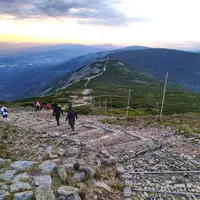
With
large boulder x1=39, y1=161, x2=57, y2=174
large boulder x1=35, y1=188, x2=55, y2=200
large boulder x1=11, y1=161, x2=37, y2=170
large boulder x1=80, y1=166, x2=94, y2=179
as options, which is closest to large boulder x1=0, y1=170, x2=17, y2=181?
large boulder x1=11, y1=161, x2=37, y2=170

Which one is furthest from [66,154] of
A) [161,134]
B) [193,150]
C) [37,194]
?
[161,134]

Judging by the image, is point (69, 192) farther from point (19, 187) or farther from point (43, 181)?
point (19, 187)

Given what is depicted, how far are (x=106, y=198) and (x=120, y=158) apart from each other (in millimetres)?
5048

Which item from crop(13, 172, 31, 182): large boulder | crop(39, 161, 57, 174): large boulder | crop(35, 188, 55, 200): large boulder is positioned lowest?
crop(39, 161, 57, 174): large boulder

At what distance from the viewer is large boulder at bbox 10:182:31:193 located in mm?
10164

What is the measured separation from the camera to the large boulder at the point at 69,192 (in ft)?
33.2

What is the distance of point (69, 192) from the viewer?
1035 cm

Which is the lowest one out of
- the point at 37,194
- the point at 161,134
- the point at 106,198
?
the point at 161,134

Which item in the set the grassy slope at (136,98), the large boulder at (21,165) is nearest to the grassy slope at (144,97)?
the grassy slope at (136,98)

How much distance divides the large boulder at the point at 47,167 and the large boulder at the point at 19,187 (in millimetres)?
1646

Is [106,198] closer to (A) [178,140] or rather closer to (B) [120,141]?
(B) [120,141]

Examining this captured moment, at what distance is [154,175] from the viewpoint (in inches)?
562

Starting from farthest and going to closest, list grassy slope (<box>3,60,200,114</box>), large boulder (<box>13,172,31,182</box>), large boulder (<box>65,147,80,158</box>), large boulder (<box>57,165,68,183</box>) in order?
grassy slope (<box>3,60,200,114</box>), large boulder (<box>65,147,80,158</box>), large boulder (<box>57,165,68,183</box>), large boulder (<box>13,172,31,182</box>)

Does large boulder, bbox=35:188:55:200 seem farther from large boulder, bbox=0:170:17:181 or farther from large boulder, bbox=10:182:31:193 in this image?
large boulder, bbox=0:170:17:181
